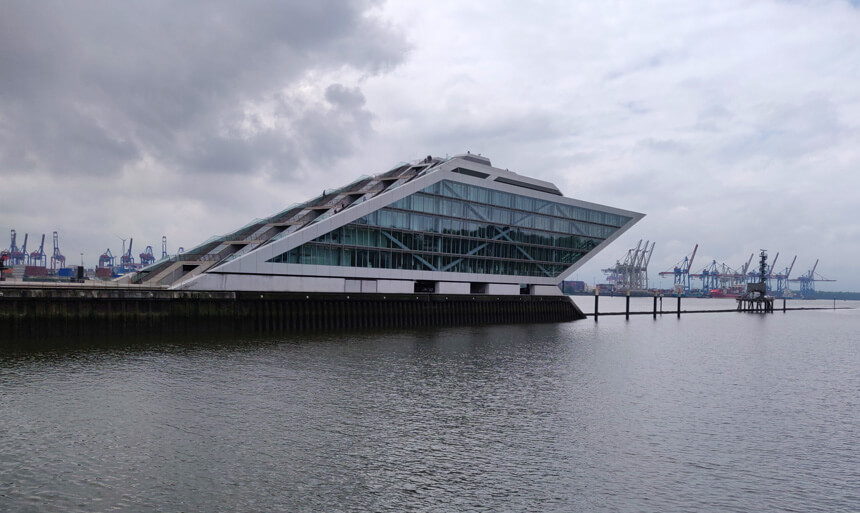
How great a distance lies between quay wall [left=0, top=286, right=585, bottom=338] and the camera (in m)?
46.5

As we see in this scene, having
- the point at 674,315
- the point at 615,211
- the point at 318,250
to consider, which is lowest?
the point at 674,315

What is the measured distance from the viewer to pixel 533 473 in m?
19.8

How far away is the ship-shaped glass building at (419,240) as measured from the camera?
6512 cm

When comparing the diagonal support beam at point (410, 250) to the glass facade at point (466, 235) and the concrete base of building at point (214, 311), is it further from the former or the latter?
the concrete base of building at point (214, 311)

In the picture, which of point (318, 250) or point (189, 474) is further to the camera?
point (318, 250)

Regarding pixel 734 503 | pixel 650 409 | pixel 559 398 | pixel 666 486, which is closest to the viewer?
pixel 734 503

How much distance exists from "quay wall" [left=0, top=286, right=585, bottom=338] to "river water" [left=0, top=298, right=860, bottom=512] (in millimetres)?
6428

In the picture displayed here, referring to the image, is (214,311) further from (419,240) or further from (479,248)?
(479,248)

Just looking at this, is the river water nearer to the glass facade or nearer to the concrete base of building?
the concrete base of building

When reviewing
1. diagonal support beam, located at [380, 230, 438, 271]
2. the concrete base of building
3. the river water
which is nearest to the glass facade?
diagonal support beam, located at [380, 230, 438, 271]

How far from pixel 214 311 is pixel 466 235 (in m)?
38.3

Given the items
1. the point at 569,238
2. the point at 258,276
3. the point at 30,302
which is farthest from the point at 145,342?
the point at 569,238

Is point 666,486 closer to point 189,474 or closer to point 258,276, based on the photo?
point 189,474

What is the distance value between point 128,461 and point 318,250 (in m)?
48.7
